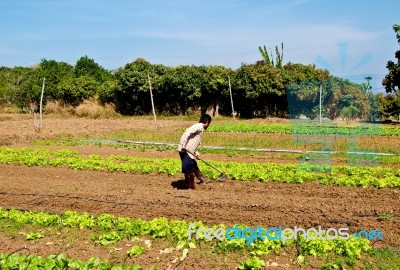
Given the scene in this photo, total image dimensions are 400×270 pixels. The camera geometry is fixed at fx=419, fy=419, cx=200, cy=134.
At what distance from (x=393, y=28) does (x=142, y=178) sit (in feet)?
71.1

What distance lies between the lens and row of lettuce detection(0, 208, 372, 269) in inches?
186

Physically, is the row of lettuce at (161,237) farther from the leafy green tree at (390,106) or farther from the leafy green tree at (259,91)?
the leafy green tree at (390,106)

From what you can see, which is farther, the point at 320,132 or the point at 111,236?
the point at 320,132

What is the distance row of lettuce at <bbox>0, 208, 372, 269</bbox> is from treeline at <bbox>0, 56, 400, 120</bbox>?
20.7 m

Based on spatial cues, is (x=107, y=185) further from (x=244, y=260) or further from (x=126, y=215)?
(x=244, y=260)

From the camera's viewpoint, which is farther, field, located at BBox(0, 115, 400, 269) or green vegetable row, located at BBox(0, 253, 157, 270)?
field, located at BBox(0, 115, 400, 269)

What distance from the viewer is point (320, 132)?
20812 millimetres

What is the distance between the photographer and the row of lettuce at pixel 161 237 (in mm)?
4723

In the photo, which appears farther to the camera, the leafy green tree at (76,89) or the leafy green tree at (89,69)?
the leafy green tree at (89,69)

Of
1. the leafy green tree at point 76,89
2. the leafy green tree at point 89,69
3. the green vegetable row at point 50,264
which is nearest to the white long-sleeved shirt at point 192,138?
the green vegetable row at point 50,264

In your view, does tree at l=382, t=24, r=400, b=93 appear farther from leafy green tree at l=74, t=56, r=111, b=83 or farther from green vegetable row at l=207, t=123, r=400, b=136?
leafy green tree at l=74, t=56, r=111, b=83

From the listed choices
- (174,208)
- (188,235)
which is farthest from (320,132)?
Result: (188,235)

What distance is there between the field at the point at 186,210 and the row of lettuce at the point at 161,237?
0.05 feet

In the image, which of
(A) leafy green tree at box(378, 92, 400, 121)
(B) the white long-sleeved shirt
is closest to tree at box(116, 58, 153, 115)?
(A) leafy green tree at box(378, 92, 400, 121)
